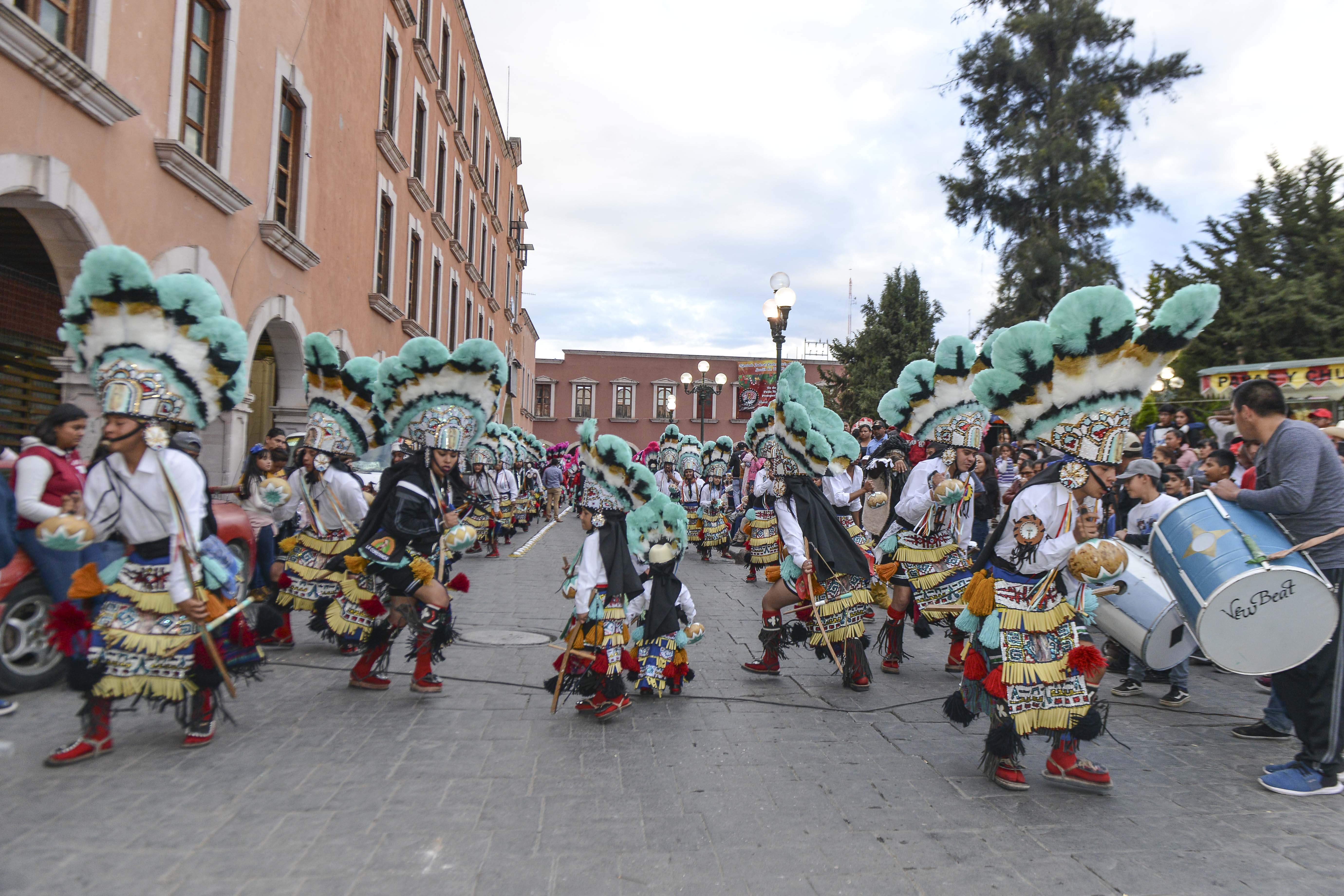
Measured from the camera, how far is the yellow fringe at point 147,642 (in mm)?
4539

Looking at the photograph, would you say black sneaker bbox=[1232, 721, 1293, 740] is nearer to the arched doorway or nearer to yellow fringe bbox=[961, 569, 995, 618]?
yellow fringe bbox=[961, 569, 995, 618]

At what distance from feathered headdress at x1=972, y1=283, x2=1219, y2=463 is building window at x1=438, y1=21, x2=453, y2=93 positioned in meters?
23.8

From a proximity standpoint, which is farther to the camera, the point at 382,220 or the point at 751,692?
the point at 382,220

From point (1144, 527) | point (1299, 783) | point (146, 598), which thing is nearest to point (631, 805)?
point (146, 598)

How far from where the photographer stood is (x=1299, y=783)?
179 inches

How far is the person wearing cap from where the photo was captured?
6434mm

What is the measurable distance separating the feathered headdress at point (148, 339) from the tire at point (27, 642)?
71.0 inches

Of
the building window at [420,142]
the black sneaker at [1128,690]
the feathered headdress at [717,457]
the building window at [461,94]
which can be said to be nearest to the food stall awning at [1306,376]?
the black sneaker at [1128,690]

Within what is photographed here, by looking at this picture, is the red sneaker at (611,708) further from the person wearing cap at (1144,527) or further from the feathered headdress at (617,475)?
the person wearing cap at (1144,527)

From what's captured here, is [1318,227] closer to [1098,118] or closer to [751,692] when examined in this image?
[1098,118]

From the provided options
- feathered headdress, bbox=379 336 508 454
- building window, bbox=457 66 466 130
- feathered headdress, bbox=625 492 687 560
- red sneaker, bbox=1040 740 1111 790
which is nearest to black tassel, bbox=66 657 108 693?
feathered headdress, bbox=379 336 508 454

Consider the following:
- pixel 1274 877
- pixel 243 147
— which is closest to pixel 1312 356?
pixel 1274 877

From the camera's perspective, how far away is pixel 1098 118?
2659 cm

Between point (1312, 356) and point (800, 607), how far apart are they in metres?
18.3
